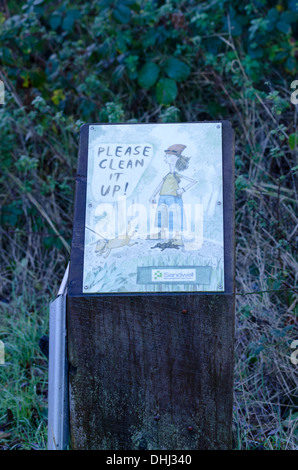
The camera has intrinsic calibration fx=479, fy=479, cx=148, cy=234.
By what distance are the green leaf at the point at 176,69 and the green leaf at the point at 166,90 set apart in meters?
0.04

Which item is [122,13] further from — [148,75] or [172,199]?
[172,199]

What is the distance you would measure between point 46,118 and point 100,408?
2230mm

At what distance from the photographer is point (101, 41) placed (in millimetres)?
3609

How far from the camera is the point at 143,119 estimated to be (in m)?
3.51

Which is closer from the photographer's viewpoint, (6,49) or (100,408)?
(100,408)

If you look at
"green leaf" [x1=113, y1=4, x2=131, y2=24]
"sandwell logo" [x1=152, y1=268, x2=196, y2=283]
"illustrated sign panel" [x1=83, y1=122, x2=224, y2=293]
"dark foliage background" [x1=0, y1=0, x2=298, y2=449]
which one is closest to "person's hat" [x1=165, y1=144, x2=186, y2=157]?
"illustrated sign panel" [x1=83, y1=122, x2=224, y2=293]

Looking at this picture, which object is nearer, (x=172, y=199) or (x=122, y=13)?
(x=172, y=199)

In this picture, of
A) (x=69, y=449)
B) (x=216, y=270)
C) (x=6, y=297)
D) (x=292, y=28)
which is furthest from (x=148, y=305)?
(x=292, y=28)

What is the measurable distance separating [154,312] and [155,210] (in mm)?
349

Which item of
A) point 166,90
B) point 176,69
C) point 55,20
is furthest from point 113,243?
point 55,20

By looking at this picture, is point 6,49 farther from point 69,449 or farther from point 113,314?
point 69,449

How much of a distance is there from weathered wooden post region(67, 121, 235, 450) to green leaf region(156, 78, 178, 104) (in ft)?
4.49

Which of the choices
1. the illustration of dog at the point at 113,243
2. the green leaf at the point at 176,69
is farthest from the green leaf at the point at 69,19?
the illustration of dog at the point at 113,243

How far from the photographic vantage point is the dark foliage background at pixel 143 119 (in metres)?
2.49
